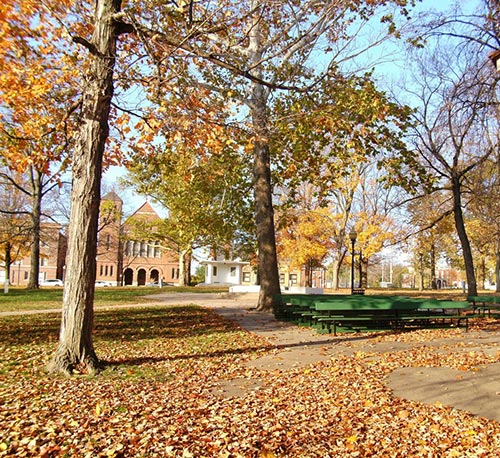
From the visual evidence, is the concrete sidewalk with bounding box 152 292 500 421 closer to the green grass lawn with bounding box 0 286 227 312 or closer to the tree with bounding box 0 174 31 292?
the green grass lawn with bounding box 0 286 227 312

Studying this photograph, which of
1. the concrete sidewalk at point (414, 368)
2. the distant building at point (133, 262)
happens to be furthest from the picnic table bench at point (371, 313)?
the distant building at point (133, 262)

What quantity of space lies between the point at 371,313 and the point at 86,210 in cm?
847

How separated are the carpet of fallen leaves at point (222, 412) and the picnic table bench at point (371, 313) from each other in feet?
8.26

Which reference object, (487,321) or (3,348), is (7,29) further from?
(487,321)

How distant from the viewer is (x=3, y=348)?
8.83 meters

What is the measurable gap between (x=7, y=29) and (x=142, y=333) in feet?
23.7

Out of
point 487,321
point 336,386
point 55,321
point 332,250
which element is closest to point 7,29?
point 336,386

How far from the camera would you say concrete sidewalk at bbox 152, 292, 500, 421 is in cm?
551

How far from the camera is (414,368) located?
23.4 feet

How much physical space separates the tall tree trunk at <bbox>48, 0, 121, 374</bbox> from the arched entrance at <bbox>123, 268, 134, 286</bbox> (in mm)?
61582

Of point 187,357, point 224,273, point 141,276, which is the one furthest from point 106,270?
point 187,357

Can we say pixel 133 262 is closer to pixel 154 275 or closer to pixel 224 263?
pixel 154 275

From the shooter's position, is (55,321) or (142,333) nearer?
(142,333)

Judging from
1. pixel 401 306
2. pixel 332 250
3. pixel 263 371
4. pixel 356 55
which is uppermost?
pixel 356 55
